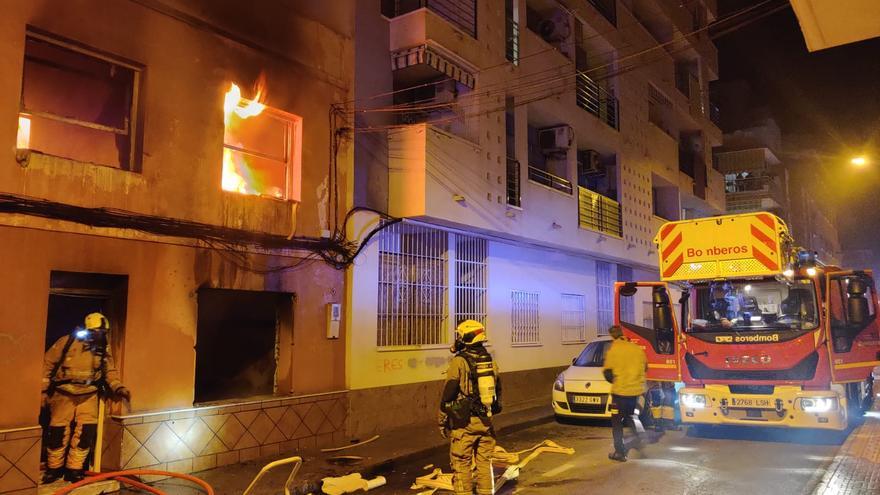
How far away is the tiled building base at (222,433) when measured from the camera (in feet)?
23.3

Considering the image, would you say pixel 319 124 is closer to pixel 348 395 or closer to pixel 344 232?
pixel 344 232

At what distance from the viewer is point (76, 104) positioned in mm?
7367

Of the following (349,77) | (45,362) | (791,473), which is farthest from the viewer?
(349,77)

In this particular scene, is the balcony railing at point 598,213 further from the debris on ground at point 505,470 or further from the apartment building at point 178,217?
the apartment building at point 178,217

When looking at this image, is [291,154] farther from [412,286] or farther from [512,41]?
[512,41]

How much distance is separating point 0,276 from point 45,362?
1.16 metres

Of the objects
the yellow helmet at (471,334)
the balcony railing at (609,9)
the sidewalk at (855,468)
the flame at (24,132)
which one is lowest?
the sidewalk at (855,468)

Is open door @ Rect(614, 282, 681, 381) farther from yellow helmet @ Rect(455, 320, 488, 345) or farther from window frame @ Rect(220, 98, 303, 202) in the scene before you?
window frame @ Rect(220, 98, 303, 202)

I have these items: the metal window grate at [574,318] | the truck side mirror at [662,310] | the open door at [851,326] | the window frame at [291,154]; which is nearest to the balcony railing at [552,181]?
the metal window grate at [574,318]

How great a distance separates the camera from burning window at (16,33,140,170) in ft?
22.7

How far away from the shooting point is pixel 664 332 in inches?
398

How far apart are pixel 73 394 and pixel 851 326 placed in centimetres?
1054

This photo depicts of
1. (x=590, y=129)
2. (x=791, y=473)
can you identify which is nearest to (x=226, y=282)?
(x=791, y=473)

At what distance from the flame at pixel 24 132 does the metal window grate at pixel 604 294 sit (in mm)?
15734
